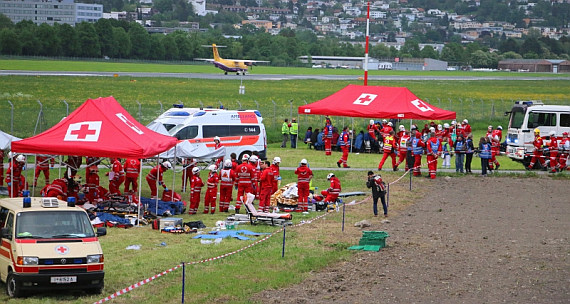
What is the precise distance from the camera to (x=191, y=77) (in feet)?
316

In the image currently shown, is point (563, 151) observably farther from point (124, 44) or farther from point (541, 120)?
point (124, 44)

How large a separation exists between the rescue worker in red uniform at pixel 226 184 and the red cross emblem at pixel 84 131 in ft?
12.4

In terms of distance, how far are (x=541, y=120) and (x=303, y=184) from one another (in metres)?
15.7

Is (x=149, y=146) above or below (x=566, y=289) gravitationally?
above

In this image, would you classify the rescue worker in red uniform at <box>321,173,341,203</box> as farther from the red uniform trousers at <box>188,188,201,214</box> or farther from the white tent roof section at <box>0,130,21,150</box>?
the white tent roof section at <box>0,130,21,150</box>

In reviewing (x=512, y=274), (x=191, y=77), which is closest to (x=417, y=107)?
(x=512, y=274)

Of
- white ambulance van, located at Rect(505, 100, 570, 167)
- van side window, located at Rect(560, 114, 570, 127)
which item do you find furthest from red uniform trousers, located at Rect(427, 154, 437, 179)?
van side window, located at Rect(560, 114, 570, 127)

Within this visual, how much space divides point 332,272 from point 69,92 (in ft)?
165

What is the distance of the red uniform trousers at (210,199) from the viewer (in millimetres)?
23625

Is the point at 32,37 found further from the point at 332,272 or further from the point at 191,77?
the point at 332,272

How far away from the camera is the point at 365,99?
37656mm

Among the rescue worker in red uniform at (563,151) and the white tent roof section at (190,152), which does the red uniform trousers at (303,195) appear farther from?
the rescue worker in red uniform at (563,151)

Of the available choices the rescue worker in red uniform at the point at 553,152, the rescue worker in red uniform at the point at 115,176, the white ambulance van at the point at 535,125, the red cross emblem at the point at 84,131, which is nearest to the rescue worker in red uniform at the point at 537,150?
the white ambulance van at the point at 535,125

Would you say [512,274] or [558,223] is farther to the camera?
[558,223]
